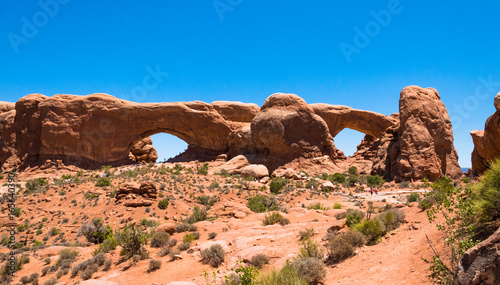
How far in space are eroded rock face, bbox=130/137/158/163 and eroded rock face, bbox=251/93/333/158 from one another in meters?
16.0

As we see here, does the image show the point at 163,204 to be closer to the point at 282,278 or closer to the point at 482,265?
the point at 282,278

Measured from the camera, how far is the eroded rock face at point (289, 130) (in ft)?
99.6

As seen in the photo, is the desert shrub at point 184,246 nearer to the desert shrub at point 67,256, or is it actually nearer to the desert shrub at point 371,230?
the desert shrub at point 67,256

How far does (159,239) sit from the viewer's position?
10859mm

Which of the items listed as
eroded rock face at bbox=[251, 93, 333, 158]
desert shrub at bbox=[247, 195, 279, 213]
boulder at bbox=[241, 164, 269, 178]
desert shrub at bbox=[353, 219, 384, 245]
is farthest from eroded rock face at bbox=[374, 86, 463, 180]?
desert shrub at bbox=[353, 219, 384, 245]

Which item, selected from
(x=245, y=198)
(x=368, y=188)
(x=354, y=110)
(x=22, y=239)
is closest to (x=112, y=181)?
(x=22, y=239)

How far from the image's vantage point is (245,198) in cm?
1912

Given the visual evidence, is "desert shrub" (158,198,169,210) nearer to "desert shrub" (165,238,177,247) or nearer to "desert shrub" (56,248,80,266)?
"desert shrub" (56,248,80,266)

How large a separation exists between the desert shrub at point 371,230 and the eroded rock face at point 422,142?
55.9 ft

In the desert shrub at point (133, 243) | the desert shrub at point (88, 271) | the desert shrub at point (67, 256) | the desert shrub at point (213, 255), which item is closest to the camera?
the desert shrub at point (213, 255)

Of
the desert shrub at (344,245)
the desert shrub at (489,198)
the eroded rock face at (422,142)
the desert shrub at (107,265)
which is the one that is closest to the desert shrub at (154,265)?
the desert shrub at (107,265)

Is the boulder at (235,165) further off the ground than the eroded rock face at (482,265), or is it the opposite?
the boulder at (235,165)

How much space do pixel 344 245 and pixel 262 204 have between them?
9788 millimetres

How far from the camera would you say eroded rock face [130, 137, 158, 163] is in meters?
40.5
